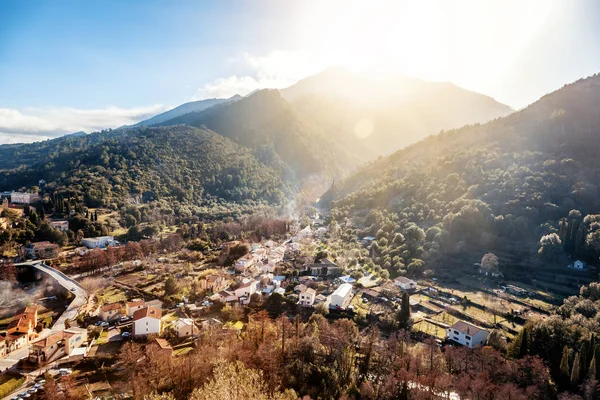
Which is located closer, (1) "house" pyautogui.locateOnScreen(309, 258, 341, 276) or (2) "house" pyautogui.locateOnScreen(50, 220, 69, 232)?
(1) "house" pyautogui.locateOnScreen(309, 258, 341, 276)

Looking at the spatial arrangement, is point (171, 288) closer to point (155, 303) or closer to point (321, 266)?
point (155, 303)

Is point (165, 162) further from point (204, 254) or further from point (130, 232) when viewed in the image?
point (204, 254)

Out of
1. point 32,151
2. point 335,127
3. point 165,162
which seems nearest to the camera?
point 165,162

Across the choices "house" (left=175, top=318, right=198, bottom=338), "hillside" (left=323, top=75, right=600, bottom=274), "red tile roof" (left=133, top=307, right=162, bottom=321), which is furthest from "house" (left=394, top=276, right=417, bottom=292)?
"red tile roof" (left=133, top=307, right=162, bottom=321)

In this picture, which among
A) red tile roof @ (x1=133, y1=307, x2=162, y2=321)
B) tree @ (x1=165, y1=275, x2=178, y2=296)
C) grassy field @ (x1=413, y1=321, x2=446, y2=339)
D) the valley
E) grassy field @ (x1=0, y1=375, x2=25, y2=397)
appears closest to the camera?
grassy field @ (x1=0, y1=375, x2=25, y2=397)

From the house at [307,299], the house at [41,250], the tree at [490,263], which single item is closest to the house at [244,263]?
the house at [307,299]

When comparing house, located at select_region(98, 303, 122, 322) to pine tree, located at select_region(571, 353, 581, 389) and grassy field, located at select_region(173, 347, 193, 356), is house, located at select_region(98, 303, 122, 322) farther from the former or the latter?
pine tree, located at select_region(571, 353, 581, 389)

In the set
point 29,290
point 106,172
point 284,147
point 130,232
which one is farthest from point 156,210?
point 284,147
